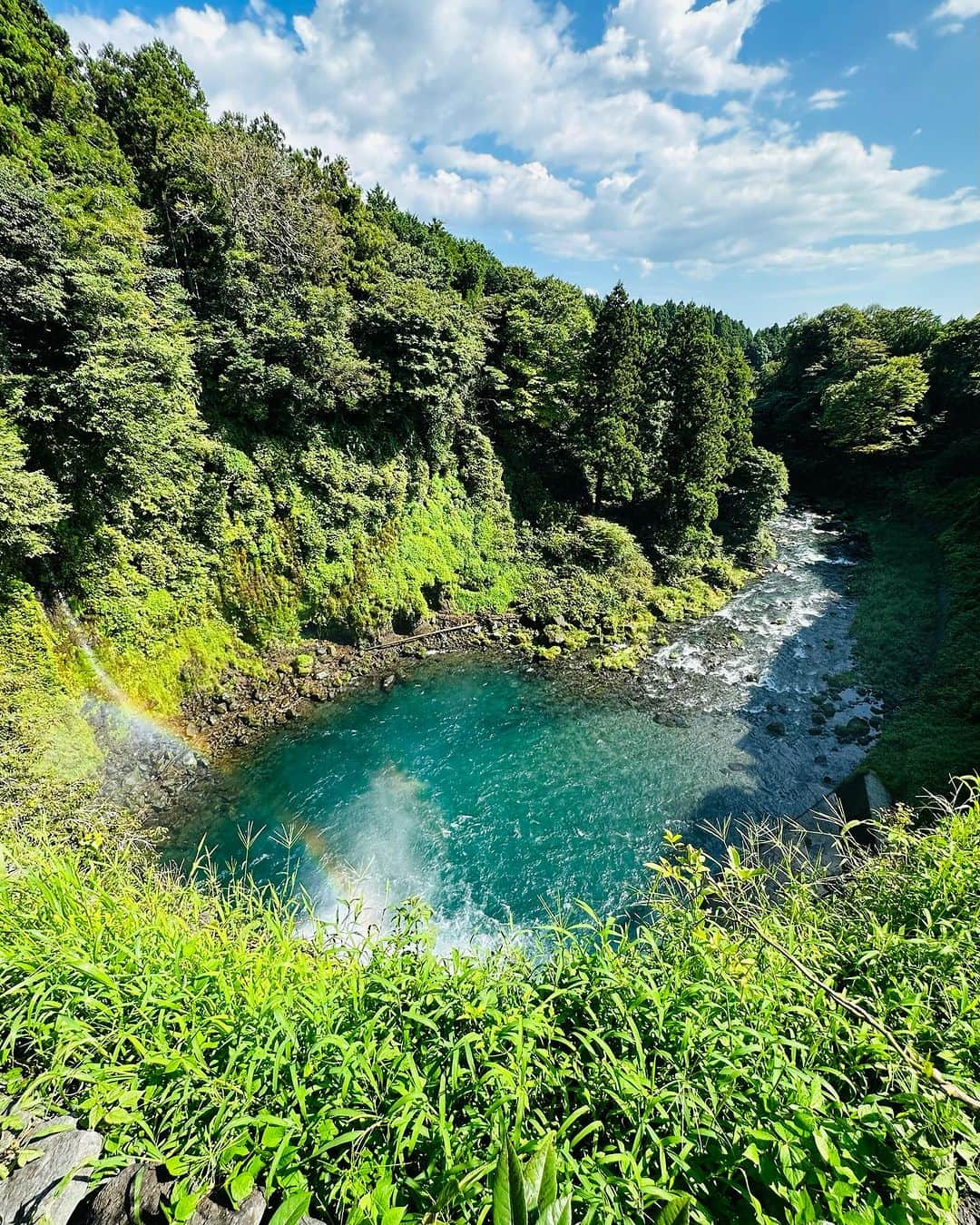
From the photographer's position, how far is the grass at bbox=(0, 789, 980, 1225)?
2160 mm

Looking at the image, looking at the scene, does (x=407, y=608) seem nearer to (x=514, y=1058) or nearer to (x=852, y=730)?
(x=852, y=730)

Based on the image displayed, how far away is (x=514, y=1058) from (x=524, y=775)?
12393mm

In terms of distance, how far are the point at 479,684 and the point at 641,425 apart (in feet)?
50.5

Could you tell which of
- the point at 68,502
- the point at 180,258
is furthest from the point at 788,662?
the point at 180,258

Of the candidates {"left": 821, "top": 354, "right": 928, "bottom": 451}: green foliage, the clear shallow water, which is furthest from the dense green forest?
{"left": 821, "top": 354, "right": 928, "bottom": 451}: green foliage

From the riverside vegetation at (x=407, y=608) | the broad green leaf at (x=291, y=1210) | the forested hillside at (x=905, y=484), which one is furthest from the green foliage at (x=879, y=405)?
the broad green leaf at (x=291, y=1210)

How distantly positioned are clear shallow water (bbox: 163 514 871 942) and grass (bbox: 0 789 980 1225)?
6486mm

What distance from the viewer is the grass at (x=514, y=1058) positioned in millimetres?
2160

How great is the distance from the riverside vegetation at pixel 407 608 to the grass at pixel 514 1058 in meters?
Answer: 0.03

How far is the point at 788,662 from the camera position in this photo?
65.4 ft

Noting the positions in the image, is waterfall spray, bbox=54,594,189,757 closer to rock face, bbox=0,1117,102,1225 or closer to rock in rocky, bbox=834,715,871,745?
rock face, bbox=0,1117,102,1225

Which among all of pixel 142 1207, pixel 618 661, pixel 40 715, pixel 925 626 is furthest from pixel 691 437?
pixel 142 1207

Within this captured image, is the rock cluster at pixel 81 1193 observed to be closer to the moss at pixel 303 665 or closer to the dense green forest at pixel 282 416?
the dense green forest at pixel 282 416

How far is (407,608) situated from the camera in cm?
2109
